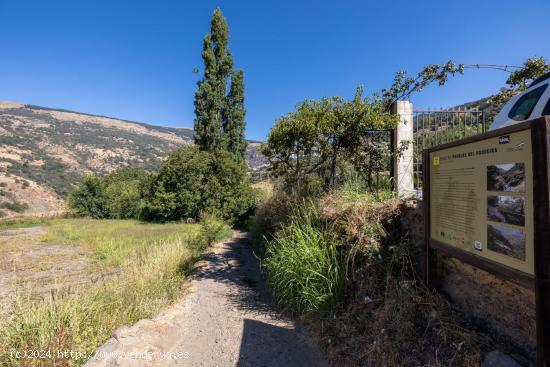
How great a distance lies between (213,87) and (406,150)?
13441 millimetres

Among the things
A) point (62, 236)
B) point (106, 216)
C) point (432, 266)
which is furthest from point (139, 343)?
point (106, 216)

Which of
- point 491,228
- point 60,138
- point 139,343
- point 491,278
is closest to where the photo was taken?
point 491,228

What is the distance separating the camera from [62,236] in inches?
466

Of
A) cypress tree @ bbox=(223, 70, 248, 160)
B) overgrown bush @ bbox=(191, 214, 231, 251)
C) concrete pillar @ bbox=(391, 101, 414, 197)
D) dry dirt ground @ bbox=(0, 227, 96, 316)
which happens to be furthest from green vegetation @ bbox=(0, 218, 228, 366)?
cypress tree @ bbox=(223, 70, 248, 160)

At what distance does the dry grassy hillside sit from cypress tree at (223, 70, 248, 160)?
501 inches

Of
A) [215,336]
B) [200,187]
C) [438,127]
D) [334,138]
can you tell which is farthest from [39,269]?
[438,127]

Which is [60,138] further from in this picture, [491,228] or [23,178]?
[491,228]

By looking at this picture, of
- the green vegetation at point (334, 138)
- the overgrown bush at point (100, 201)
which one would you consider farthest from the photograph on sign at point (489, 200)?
the overgrown bush at point (100, 201)

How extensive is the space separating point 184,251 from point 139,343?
3.51 m

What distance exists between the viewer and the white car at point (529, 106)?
10.9 ft

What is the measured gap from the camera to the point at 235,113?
61.6 ft

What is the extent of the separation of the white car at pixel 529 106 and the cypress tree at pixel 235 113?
1564 cm

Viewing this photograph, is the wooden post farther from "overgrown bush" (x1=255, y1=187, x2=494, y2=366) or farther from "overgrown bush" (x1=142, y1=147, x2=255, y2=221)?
"overgrown bush" (x1=142, y1=147, x2=255, y2=221)

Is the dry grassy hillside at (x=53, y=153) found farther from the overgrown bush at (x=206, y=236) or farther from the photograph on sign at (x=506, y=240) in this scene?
the photograph on sign at (x=506, y=240)
